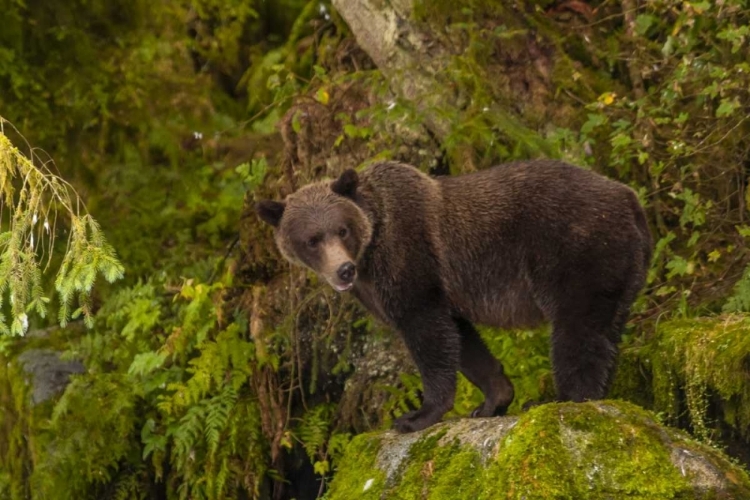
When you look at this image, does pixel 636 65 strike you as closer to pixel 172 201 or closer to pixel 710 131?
pixel 710 131

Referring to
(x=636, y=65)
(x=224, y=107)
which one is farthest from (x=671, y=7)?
(x=224, y=107)

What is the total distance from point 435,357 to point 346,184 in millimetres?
1092

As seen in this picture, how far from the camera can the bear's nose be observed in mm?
5789

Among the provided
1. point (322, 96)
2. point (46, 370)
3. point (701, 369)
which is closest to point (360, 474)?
point (701, 369)

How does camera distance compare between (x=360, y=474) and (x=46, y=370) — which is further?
(x=46, y=370)

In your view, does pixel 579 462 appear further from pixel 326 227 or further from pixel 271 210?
pixel 271 210

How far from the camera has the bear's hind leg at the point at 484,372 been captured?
618cm

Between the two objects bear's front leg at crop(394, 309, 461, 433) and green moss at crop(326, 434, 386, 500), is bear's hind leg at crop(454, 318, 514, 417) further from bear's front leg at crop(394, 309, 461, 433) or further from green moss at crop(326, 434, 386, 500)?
green moss at crop(326, 434, 386, 500)

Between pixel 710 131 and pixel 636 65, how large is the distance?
98 centimetres

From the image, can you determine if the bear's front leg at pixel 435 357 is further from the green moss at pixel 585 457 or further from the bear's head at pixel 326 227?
the green moss at pixel 585 457

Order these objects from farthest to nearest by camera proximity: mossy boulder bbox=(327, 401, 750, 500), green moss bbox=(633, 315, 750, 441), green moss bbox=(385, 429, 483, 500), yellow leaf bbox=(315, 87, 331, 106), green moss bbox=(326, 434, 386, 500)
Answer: yellow leaf bbox=(315, 87, 331, 106) < green moss bbox=(633, 315, 750, 441) < green moss bbox=(326, 434, 386, 500) < green moss bbox=(385, 429, 483, 500) < mossy boulder bbox=(327, 401, 750, 500)

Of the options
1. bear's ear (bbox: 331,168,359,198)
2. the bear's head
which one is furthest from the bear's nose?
bear's ear (bbox: 331,168,359,198)

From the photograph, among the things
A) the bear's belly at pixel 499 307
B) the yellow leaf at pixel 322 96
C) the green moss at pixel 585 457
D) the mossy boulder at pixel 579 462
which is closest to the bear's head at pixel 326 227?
the bear's belly at pixel 499 307

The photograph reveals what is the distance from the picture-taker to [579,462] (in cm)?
436
